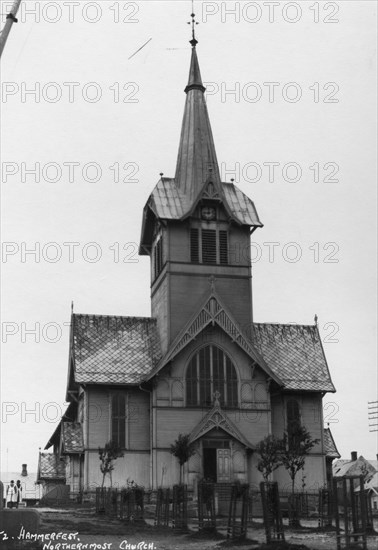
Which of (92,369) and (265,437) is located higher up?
(92,369)

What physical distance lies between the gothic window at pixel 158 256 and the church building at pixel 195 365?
0.13 metres

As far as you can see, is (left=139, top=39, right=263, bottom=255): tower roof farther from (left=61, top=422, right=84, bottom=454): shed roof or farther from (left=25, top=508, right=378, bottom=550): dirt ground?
(left=25, top=508, right=378, bottom=550): dirt ground

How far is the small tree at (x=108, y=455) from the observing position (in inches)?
2015

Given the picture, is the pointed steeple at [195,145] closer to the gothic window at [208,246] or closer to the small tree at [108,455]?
the gothic window at [208,246]

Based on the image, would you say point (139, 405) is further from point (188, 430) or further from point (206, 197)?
point (206, 197)

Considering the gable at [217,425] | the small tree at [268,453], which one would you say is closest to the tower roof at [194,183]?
the gable at [217,425]

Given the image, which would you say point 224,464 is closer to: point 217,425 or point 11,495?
point 217,425

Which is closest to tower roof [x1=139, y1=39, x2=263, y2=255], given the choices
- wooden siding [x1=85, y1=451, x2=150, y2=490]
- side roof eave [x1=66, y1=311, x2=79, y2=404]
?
side roof eave [x1=66, y1=311, x2=79, y2=404]

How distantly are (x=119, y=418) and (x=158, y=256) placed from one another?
11243 millimetres

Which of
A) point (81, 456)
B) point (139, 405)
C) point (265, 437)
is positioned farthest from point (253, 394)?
point (81, 456)

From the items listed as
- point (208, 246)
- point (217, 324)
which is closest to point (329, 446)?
point (217, 324)

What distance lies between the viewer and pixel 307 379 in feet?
193

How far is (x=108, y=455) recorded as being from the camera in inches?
2034

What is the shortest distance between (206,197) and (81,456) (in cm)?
1713
